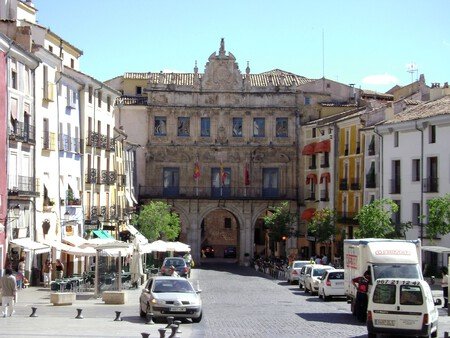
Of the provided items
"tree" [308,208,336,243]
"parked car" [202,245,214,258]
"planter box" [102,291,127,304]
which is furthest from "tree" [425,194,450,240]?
"parked car" [202,245,214,258]

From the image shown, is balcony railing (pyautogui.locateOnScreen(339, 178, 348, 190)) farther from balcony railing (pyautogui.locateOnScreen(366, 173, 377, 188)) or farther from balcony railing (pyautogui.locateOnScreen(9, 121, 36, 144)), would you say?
balcony railing (pyautogui.locateOnScreen(9, 121, 36, 144))

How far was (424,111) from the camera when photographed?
196ft

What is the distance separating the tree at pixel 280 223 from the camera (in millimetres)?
78812

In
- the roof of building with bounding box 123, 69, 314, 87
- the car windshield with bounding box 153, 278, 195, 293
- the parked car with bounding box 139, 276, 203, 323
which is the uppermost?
the roof of building with bounding box 123, 69, 314, 87

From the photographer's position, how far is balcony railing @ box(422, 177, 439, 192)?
5688 cm

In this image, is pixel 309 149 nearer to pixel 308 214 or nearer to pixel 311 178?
pixel 311 178

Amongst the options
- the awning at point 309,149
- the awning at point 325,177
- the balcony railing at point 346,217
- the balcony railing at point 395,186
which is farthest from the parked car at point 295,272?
the awning at point 309,149

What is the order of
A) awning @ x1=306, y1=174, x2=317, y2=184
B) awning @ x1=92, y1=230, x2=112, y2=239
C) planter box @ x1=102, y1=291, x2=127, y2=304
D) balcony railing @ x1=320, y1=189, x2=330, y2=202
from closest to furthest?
planter box @ x1=102, y1=291, x2=127, y2=304 → awning @ x1=92, y1=230, x2=112, y2=239 → balcony railing @ x1=320, y1=189, x2=330, y2=202 → awning @ x1=306, y1=174, x2=317, y2=184

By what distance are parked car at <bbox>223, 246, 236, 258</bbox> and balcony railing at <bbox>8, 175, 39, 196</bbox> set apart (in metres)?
53.5

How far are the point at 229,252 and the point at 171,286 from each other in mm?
69704

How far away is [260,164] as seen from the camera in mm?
85625

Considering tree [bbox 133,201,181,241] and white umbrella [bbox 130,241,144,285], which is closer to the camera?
white umbrella [bbox 130,241,144,285]

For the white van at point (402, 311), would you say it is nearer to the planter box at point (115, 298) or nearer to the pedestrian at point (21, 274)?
the planter box at point (115, 298)

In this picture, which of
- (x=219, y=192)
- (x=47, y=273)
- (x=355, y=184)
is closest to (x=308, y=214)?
(x=219, y=192)
